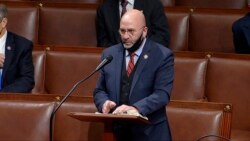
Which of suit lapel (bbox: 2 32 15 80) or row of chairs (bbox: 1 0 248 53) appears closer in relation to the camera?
suit lapel (bbox: 2 32 15 80)

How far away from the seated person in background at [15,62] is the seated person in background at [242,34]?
1.51ft

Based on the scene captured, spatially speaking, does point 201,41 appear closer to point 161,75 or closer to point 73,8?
point 73,8

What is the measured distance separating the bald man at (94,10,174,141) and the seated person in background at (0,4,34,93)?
0.29m

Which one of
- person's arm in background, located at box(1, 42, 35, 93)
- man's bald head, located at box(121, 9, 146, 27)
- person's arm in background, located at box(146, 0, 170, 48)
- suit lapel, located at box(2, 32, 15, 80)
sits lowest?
person's arm in background, located at box(1, 42, 35, 93)

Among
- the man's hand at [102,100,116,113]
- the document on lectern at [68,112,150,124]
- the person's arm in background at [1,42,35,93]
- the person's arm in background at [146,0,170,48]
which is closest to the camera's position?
the document on lectern at [68,112,150,124]

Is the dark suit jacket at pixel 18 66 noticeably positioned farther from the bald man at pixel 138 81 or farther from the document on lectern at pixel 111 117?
the document on lectern at pixel 111 117

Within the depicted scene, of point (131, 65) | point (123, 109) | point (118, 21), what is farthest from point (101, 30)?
point (123, 109)

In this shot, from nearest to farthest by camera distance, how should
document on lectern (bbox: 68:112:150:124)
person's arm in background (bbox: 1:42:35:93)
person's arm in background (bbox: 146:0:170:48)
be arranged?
document on lectern (bbox: 68:112:150:124) → person's arm in background (bbox: 1:42:35:93) → person's arm in background (bbox: 146:0:170:48)

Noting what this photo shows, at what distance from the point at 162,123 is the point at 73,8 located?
613mm

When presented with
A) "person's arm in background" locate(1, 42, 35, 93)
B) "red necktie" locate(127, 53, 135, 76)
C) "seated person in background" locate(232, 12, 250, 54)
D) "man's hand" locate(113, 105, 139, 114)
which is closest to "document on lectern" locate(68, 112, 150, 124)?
"man's hand" locate(113, 105, 139, 114)

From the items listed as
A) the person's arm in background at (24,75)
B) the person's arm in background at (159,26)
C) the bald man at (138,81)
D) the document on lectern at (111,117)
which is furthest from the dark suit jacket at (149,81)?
the person's arm in background at (159,26)

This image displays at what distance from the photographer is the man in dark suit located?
A: 153 centimetres

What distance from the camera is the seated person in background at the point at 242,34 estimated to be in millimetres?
1455

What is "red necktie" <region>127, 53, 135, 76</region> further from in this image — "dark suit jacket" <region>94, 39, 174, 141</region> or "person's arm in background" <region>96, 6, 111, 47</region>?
"person's arm in background" <region>96, 6, 111, 47</region>
